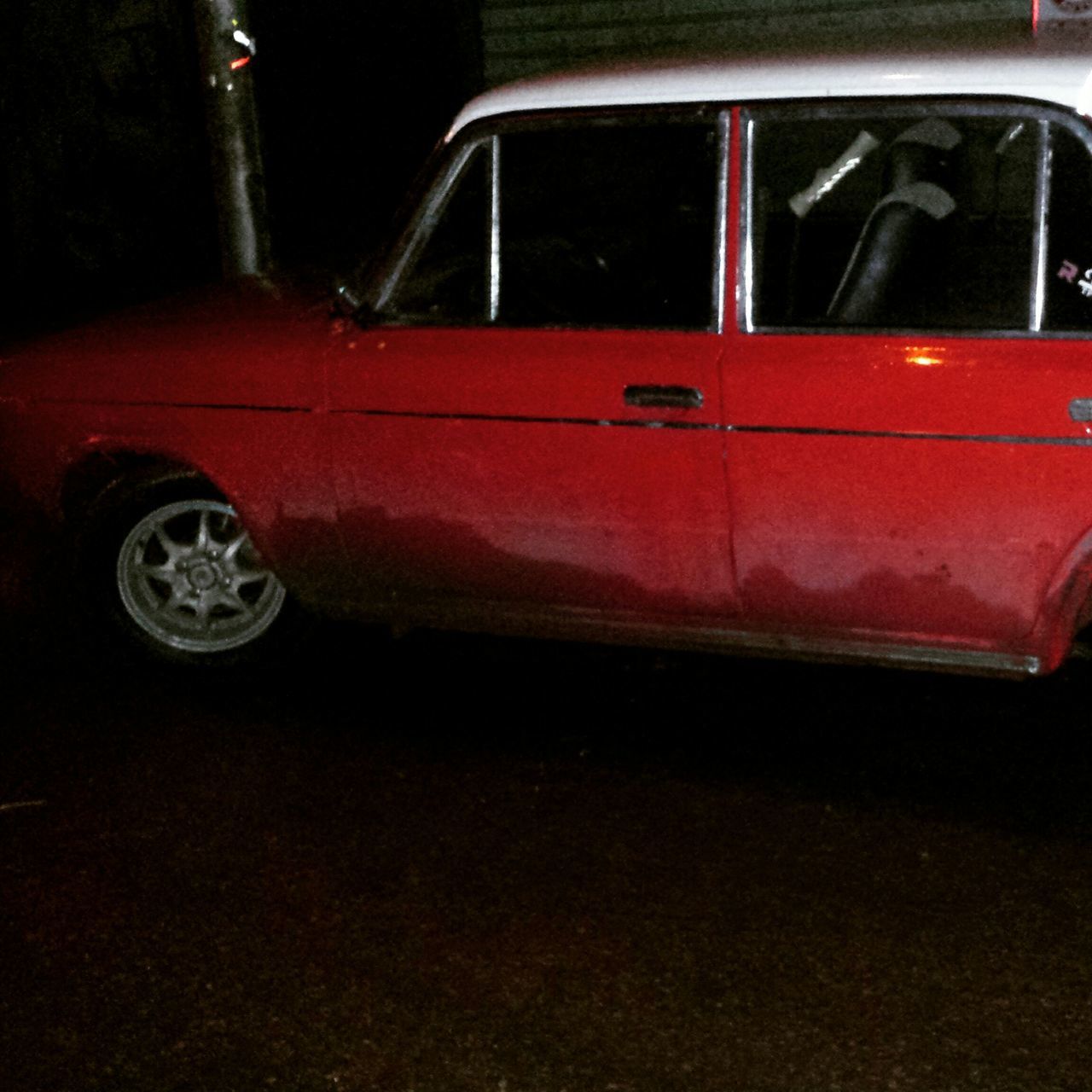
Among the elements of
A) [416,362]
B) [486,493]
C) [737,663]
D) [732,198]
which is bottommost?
[737,663]

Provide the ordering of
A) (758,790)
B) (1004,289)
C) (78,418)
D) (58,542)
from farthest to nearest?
(58,542) < (78,418) < (758,790) < (1004,289)

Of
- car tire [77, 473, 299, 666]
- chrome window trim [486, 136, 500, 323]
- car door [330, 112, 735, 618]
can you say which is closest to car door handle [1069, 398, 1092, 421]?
→ car door [330, 112, 735, 618]

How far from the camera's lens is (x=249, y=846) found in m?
3.81

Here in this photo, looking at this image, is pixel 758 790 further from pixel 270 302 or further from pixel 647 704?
pixel 270 302

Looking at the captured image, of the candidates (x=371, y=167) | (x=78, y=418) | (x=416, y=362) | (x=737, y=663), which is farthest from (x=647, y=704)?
(x=371, y=167)

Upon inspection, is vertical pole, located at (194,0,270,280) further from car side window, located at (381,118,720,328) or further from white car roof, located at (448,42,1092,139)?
white car roof, located at (448,42,1092,139)

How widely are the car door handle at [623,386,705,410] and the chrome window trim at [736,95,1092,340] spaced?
207mm

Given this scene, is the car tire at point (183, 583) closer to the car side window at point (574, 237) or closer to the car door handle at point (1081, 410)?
the car side window at point (574, 237)

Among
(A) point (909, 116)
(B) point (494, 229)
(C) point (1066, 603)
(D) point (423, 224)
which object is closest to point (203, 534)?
(D) point (423, 224)

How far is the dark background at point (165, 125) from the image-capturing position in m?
10.4

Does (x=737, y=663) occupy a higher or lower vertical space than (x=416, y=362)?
lower

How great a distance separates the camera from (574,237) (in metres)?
4.32

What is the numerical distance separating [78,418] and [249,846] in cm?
146

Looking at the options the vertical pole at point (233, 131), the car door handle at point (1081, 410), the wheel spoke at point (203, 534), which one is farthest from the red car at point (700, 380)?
the vertical pole at point (233, 131)
